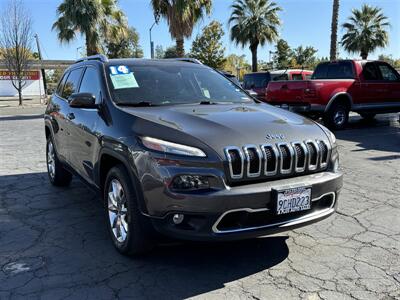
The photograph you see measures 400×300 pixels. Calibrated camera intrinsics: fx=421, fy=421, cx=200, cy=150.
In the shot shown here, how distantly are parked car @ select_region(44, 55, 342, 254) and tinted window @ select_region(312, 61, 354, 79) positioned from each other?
9013 mm

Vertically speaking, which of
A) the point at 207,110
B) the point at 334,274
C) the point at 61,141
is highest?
the point at 207,110

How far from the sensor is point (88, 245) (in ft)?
13.2

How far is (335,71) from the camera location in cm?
1276

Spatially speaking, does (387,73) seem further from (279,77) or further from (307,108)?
(279,77)

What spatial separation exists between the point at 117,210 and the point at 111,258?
1.39ft

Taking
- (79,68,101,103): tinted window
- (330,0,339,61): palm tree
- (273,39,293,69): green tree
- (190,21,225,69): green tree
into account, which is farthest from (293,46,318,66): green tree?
(79,68,101,103): tinted window

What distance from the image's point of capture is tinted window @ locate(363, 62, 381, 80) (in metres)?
12.6

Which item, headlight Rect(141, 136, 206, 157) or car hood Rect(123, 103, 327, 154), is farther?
car hood Rect(123, 103, 327, 154)

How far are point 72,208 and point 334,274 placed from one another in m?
3.23

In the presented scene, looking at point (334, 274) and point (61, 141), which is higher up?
point (61, 141)

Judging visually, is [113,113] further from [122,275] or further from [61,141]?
[61,141]

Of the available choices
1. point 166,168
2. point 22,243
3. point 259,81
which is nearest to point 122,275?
point 166,168

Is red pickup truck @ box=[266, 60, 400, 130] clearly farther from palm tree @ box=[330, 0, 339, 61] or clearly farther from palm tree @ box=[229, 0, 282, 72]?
palm tree @ box=[229, 0, 282, 72]

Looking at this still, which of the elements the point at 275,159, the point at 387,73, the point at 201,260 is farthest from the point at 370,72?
the point at 201,260
